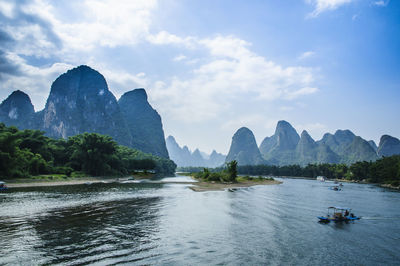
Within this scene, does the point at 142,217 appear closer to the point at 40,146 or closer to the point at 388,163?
the point at 40,146

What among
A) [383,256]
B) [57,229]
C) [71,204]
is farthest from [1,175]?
[383,256]

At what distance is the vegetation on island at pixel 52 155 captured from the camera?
175 ft

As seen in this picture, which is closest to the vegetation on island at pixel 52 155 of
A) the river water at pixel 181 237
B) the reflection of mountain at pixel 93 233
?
the river water at pixel 181 237

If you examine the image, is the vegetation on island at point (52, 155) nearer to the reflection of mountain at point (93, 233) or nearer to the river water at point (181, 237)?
the river water at point (181, 237)

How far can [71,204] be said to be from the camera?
3148cm

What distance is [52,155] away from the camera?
79.8 meters

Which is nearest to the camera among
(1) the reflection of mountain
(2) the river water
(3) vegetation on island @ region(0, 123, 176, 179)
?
(1) the reflection of mountain

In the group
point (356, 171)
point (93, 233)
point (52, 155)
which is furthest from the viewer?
Result: point (356, 171)

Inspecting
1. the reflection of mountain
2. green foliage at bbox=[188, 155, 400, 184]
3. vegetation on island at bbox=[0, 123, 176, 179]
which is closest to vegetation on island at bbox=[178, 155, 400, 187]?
green foliage at bbox=[188, 155, 400, 184]

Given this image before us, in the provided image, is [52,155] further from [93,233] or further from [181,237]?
[181,237]

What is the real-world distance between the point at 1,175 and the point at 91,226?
141 ft

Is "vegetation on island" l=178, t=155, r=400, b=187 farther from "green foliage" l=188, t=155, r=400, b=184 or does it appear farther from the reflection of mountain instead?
the reflection of mountain

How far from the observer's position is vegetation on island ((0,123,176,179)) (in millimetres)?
53219

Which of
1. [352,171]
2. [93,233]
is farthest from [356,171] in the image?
[93,233]
